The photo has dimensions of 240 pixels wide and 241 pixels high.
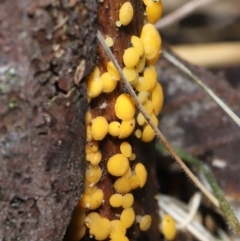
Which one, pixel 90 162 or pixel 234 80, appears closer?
pixel 90 162

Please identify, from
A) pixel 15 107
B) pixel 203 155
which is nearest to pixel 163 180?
pixel 203 155

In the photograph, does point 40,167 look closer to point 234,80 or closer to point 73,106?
point 73,106

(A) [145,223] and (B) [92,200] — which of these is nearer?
(B) [92,200]

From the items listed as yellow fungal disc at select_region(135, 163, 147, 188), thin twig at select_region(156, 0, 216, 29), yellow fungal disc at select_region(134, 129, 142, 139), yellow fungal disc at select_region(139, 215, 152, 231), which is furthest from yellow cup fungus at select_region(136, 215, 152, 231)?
thin twig at select_region(156, 0, 216, 29)

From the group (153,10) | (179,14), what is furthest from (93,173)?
(179,14)

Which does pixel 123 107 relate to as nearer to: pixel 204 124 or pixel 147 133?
pixel 147 133

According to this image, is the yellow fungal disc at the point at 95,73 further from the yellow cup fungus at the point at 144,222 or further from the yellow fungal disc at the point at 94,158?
the yellow cup fungus at the point at 144,222

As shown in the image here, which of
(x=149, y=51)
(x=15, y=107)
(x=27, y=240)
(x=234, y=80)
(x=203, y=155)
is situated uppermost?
(x=15, y=107)
